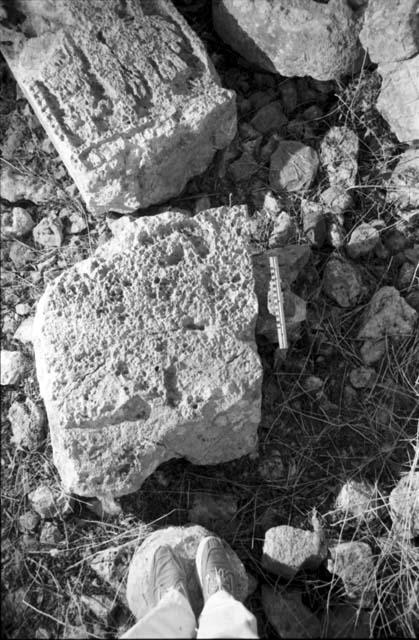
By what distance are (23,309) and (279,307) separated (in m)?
1.05

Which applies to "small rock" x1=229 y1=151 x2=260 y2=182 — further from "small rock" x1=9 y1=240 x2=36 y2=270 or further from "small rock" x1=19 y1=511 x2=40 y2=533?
"small rock" x1=19 y1=511 x2=40 y2=533

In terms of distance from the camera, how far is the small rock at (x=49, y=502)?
275cm

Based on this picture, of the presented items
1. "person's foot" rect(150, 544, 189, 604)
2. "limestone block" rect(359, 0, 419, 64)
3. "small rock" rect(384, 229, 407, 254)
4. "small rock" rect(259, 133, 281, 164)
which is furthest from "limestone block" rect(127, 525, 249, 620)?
"limestone block" rect(359, 0, 419, 64)

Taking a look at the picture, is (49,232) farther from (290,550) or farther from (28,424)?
(290,550)

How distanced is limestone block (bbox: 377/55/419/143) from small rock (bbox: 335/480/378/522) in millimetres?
1489

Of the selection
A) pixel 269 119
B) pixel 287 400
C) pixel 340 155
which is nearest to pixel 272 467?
pixel 287 400

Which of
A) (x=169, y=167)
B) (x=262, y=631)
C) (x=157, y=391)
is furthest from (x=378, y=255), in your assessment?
(x=262, y=631)

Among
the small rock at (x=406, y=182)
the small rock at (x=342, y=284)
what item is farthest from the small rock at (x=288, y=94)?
the small rock at (x=342, y=284)

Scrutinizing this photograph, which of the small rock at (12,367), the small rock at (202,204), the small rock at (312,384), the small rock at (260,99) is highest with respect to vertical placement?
the small rock at (260,99)

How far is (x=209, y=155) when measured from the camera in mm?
3010

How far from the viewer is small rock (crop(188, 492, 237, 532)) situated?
279 centimetres

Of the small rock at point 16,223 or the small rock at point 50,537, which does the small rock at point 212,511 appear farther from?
the small rock at point 16,223

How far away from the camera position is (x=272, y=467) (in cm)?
286

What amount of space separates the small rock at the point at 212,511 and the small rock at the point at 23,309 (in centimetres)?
100
